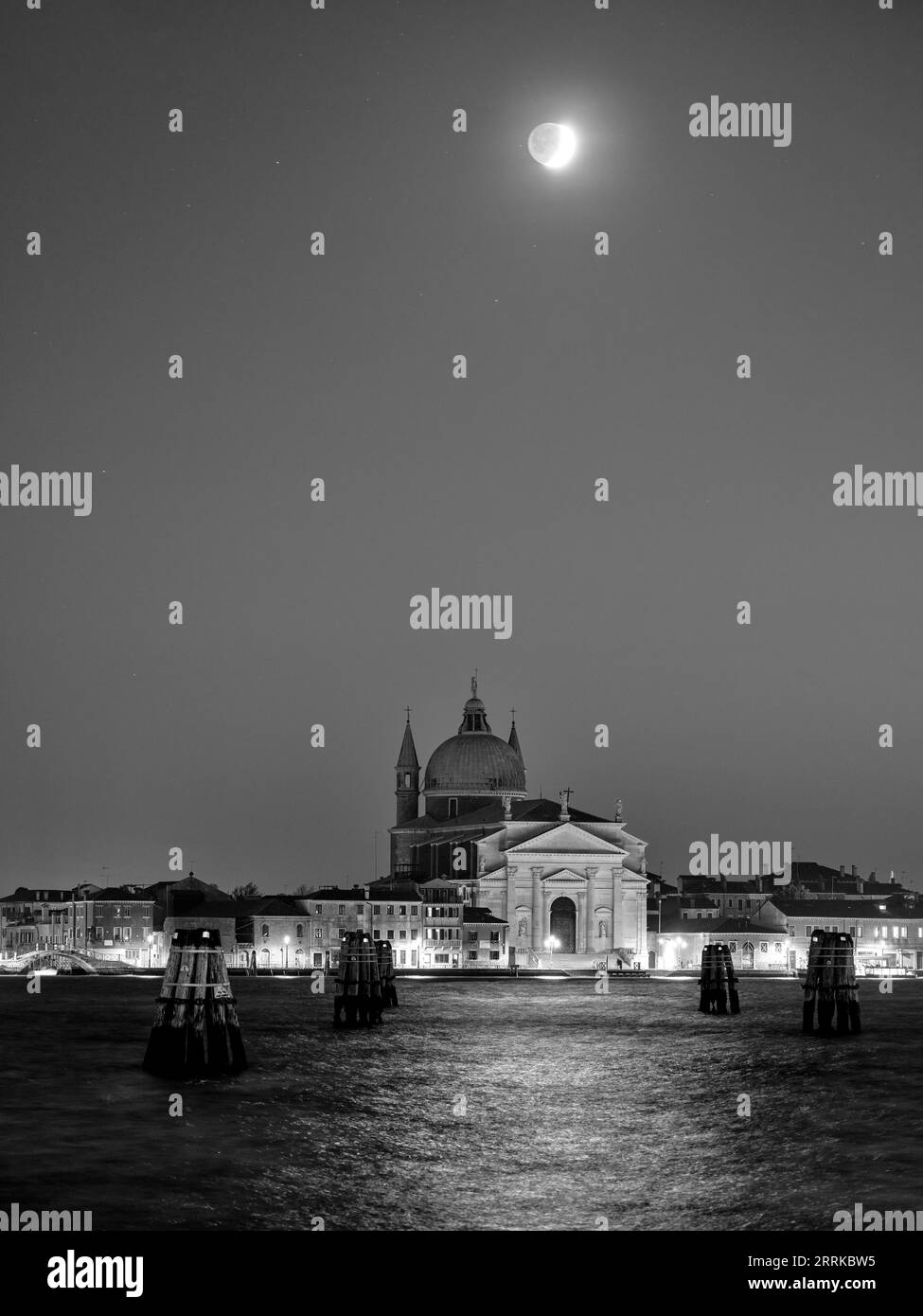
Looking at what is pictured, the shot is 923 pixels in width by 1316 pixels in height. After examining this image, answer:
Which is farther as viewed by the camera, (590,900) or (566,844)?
(566,844)

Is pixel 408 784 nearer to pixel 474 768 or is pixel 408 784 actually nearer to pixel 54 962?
pixel 474 768

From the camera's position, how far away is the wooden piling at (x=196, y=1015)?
4538 centimetres

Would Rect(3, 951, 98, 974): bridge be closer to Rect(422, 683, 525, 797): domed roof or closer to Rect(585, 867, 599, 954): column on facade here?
Rect(422, 683, 525, 797): domed roof

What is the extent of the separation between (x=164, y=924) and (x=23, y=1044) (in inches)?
2729

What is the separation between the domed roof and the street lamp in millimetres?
18353

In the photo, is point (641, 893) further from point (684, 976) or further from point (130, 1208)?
point (130, 1208)

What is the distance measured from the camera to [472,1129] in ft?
128

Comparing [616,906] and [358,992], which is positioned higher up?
[616,906]

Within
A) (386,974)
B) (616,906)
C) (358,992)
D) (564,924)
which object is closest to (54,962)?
(564,924)

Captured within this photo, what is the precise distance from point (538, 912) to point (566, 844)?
5648mm

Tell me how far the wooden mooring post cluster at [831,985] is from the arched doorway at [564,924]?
6582 centimetres

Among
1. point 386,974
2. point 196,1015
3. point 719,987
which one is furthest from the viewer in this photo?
point 386,974

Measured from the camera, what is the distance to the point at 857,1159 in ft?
117
